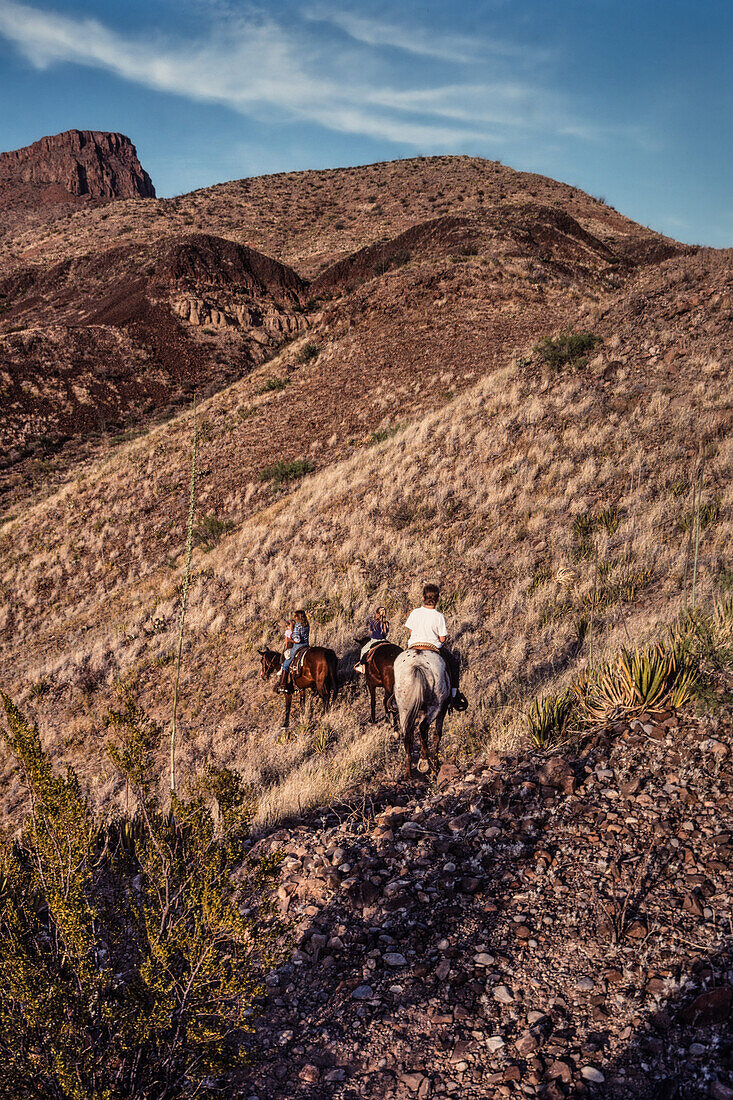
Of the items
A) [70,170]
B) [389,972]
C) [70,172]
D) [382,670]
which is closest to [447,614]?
[382,670]

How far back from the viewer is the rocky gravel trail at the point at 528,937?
2.85 metres

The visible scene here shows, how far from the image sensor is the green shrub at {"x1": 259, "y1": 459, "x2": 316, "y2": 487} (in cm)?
2084

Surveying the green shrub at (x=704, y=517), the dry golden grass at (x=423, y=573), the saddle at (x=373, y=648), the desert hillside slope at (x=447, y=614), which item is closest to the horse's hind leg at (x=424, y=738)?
the dry golden grass at (x=423, y=573)

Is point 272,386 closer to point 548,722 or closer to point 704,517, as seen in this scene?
Answer: point 704,517

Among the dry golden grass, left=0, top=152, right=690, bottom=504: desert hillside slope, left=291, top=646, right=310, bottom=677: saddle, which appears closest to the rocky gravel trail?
the dry golden grass

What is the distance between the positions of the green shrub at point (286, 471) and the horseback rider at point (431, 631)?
13.8 metres

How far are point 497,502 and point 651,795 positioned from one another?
1002cm

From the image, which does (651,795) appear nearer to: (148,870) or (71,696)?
(148,870)

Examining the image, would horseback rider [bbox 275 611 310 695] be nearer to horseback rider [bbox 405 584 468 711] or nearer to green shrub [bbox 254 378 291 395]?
horseback rider [bbox 405 584 468 711]

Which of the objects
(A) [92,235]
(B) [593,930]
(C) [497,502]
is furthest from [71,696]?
(A) [92,235]

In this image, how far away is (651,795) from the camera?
4375mm

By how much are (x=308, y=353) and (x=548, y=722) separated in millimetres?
28388

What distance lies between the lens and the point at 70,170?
385ft

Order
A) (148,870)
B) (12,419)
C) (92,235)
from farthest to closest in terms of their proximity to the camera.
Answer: (92,235) < (12,419) < (148,870)
